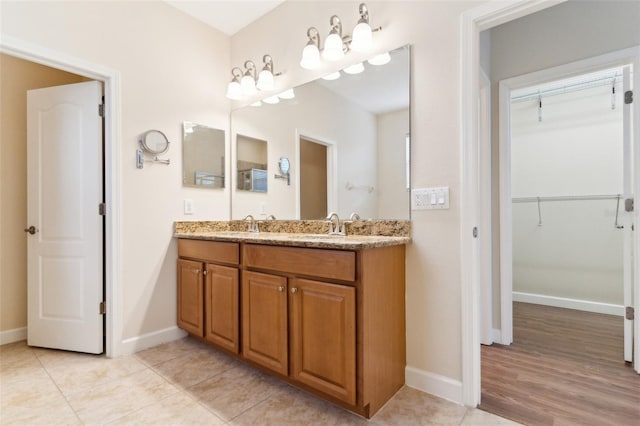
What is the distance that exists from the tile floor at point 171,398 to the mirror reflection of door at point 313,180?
1136mm

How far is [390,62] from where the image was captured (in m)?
1.94

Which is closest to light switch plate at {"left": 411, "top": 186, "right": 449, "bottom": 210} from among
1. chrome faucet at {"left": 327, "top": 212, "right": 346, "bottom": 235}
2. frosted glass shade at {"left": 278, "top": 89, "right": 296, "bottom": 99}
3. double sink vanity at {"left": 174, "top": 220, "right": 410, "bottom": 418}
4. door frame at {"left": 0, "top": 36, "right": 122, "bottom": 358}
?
double sink vanity at {"left": 174, "top": 220, "right": 410, "bottom": 418}

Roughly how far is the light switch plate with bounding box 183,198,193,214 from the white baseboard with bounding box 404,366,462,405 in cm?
201

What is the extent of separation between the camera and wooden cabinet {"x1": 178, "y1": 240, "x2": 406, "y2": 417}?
1445mm

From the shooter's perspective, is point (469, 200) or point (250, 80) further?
point (250, 80)

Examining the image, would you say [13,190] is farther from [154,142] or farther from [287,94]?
[287,94]

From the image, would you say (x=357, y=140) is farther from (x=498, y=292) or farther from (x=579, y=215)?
(x=579, y=215)

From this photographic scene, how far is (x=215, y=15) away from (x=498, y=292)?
10.7 feet

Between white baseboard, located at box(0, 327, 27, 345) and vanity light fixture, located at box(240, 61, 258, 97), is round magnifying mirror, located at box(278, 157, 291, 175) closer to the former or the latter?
vanity light fixture, located at box(240, 61, 258, 97)

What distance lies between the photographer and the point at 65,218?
231 cm

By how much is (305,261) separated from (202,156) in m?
1.65

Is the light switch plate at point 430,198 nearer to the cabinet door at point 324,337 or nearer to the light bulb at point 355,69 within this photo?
the cabinet door at point 324,337

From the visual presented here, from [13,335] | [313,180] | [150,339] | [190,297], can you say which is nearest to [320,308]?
[313,180]

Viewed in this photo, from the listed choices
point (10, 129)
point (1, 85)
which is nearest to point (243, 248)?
point (10, 129)
